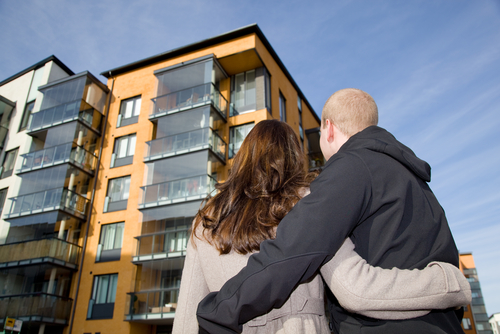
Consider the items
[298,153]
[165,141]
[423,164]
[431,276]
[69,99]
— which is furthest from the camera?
[69,99]

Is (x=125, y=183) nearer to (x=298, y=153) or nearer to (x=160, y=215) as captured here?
(x=160, y=215)

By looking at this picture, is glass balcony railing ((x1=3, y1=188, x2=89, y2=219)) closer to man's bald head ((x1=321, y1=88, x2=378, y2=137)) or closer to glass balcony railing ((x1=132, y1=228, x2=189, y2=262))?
glass balcony railing ((x1=132, y1=228, x2=189, y2=262))

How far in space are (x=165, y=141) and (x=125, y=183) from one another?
4.14m

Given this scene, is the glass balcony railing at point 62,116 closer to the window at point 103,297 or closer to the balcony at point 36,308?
the window at point 103,297

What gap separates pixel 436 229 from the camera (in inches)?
57.7

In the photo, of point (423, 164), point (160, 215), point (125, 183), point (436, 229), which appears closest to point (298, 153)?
point (423, 164)

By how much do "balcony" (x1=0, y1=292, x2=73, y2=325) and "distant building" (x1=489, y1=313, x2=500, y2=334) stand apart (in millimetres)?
73361

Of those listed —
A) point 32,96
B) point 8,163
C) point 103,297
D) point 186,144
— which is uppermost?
point 32,96

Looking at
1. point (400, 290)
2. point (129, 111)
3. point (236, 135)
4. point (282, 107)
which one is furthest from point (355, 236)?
point (129, 111)

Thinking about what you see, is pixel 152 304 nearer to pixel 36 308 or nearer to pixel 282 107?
pixel 36 308

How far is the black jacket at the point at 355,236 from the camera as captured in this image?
1304 millimetres

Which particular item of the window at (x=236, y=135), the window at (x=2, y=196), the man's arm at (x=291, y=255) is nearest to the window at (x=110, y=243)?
the window at (x=236, y=135)

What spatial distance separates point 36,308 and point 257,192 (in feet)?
Answer: 70.6

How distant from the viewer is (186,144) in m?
20.1
